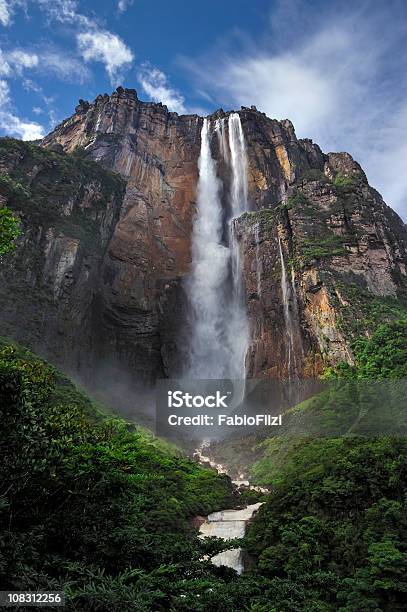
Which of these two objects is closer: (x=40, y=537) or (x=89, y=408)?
(x=40, y=537)

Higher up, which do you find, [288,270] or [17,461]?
[288,270]

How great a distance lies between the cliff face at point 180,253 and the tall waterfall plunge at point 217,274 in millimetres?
1116

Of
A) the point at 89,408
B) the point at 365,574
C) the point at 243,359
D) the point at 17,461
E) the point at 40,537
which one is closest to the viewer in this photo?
the point at 40,537

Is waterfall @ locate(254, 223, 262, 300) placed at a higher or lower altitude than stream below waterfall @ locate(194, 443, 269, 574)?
higher

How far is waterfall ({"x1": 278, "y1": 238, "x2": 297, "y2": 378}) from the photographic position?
35438mm

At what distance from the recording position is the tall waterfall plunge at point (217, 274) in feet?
137

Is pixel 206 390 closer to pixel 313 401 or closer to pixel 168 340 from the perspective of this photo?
pixel 168 340

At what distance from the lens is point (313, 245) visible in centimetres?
3781

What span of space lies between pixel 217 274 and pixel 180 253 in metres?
5.38

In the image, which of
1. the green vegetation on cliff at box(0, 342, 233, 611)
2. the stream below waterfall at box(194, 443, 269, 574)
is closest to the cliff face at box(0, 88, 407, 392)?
the stream below waterfall at box(194, 443, 269, 574)

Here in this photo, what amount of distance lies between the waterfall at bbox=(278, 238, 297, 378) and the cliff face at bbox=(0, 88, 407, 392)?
0.12 m

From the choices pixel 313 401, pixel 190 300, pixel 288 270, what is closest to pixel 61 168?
pixel 190 300

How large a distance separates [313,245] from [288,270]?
3058 millimetres

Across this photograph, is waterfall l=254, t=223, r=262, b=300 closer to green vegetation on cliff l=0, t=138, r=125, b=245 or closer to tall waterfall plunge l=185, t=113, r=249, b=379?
tall waterfall plunge l=185, t=113, r=249, b=379
